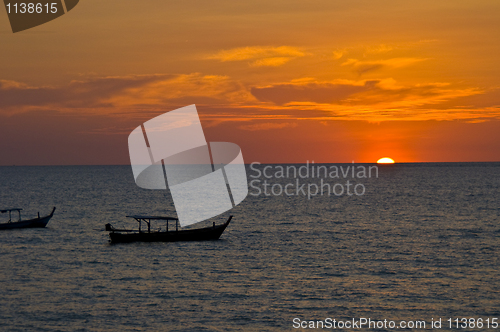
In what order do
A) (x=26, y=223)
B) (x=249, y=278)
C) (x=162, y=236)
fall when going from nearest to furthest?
(x=249, y=278), (x=162, y=236), (x=26, y=223)

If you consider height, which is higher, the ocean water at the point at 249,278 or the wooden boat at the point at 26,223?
the wooden boat at the point at 26,223

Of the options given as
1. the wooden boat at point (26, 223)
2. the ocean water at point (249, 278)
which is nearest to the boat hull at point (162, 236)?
the ocean water at point (249, 278)

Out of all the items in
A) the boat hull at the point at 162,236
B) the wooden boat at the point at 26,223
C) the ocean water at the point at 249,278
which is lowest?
the ocean water at the point at 249,278

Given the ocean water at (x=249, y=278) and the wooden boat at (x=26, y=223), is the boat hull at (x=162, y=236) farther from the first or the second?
the wooden boat at (x=26, y=223)

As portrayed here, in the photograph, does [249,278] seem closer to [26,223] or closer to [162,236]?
[162,236]

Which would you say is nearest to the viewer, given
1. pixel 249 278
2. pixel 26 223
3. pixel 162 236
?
pixel 249 278

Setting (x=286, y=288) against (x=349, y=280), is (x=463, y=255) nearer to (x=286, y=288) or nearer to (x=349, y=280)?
(x=349, y=280)

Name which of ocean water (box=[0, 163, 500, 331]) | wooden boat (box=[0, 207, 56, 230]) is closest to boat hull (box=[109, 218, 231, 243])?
ocean water (box=[0, 163, 500, 331])

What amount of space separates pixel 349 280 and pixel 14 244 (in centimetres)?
3454

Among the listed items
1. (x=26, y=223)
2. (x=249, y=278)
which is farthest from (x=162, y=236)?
(x=26, y=223)

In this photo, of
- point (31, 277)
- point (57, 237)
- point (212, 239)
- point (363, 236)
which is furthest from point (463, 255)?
point (57, 237)

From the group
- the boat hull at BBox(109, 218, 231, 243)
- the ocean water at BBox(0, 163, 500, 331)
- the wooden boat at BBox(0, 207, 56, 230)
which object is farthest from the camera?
the wooden boat at BBox(0, 207, 56, 230)

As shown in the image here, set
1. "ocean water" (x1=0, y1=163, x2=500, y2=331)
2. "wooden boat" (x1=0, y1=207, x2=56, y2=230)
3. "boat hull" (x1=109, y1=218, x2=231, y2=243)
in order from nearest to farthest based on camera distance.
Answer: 1. "ocean water" (x1=0, y1=163, x2=500, y2=331)
2. "boat hull" (x1=109, y1=218, x2=231, y2=243)
3. "wooden boat" (x1=0, y1=207, x2=56, y2=230)

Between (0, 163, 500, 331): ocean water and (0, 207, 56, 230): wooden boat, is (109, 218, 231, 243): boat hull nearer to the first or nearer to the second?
(0, 163, 500, 331): ocean water
